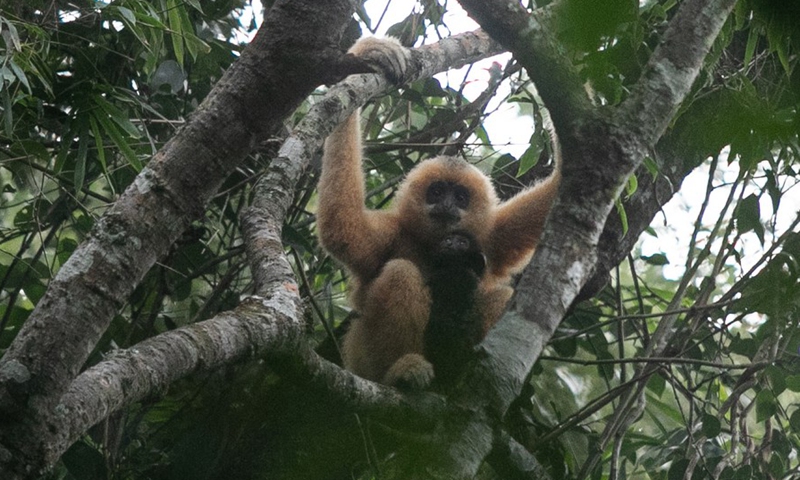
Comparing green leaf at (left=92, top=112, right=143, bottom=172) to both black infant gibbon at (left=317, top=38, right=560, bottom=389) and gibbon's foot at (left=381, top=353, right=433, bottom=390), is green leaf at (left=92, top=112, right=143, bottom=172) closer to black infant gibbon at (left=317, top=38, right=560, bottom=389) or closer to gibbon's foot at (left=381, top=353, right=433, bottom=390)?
black infant gibbon at (left=317, top=38, right=560, bottom=389)

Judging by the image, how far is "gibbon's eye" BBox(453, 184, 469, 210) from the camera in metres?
6.21

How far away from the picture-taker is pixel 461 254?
18.7 ft

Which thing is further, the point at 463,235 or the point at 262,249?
the point at 463,235

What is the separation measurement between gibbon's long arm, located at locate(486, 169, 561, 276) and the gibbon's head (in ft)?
0.34

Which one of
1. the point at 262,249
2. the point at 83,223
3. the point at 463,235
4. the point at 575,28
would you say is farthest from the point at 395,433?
the point at 575,28

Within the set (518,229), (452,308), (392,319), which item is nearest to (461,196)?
(518,229)

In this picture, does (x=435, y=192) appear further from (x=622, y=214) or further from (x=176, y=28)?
(x=176, y=28)

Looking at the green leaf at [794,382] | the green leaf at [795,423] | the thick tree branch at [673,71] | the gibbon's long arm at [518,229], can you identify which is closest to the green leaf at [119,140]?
the thick tree branch at [673,71]

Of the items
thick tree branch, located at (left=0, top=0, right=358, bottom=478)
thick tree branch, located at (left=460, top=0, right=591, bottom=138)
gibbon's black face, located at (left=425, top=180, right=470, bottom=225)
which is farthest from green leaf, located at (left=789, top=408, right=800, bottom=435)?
thick tree branch, located at (left=0, top=0, right=358, bottom=478)

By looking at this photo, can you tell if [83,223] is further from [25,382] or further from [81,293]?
[25,382]

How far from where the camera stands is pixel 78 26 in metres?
5.39

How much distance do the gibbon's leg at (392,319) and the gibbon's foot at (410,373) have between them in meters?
0.15

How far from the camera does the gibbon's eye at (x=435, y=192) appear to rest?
6164mm

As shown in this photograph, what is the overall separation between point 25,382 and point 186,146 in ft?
3.86
